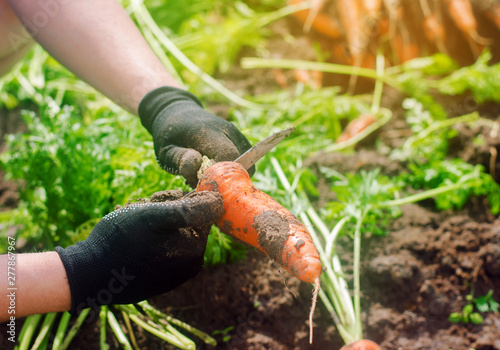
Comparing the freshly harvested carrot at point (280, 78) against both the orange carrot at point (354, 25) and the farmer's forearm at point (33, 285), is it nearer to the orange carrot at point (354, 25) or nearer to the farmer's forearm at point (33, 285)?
the orange carrot at point (354, 25)

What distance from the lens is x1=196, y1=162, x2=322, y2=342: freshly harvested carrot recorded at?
1220mm

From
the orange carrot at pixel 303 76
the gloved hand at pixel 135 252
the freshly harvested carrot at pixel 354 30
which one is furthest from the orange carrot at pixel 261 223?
the freshly harvested carrot at pixel 354 30

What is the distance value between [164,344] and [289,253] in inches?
30.8

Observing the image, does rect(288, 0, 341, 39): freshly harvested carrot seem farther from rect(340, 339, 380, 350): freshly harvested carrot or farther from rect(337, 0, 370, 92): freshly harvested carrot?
rect(340, 339, 380, 350): freshly harvested carrot

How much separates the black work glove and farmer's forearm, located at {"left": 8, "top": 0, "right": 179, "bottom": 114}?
0.09m

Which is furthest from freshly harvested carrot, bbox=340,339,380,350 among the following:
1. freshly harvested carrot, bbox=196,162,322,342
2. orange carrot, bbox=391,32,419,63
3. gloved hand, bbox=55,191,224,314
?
orange carrot, bbox=391,32,419,63

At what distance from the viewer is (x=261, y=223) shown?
1271mm

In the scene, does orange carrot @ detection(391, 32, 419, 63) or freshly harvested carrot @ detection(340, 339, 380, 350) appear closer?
freshly harvested carrot @ detection(340, 339, 380, 350)

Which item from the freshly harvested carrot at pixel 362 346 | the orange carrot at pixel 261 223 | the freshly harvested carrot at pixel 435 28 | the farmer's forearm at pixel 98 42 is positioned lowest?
the freshly harvested carrot at pixel 362 346

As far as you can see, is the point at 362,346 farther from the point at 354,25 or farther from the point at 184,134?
the point at 354,25

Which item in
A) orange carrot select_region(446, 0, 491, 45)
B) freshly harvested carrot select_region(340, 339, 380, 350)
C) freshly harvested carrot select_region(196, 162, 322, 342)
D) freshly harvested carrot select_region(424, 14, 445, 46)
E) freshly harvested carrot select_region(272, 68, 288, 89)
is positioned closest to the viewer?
freshly harvested carrot select_region(196, 162, 322, 342)

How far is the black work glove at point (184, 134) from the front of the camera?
1.41m

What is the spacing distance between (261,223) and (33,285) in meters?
0.66

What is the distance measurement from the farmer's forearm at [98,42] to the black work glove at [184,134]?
9 cm
